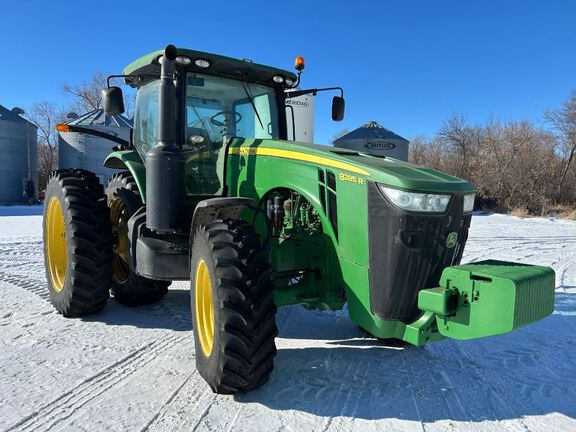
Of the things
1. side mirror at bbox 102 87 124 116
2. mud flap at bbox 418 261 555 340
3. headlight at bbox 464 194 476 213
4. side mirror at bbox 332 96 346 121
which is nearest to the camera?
mud flap at bbox 418 261 555 340

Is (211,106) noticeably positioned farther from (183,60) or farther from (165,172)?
(165,172)

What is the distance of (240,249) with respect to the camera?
2.84 m

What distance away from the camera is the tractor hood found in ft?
8.63

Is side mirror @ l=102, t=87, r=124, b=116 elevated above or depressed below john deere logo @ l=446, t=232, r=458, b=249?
above

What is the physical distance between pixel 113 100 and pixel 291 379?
8.93 ft

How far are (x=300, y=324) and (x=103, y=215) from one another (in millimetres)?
2155

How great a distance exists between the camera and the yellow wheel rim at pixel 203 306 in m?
3.08

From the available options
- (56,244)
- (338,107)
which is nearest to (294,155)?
(338,107)

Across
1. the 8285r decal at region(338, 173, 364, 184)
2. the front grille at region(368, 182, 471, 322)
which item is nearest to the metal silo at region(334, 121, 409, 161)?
the 8285r decal at region(338, 173, 364, 184)

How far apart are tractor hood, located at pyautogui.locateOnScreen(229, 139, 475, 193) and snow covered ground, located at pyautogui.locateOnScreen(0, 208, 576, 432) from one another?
52.6 inches

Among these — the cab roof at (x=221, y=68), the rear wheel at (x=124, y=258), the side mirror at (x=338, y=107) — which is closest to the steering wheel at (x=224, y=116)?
the cab roof at (x=221, y=68)

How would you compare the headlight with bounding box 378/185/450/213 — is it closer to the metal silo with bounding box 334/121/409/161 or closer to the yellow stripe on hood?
the yellow stripe on hood

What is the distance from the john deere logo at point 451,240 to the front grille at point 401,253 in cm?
2

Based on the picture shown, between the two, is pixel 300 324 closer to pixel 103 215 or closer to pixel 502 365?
pixel 502 365
